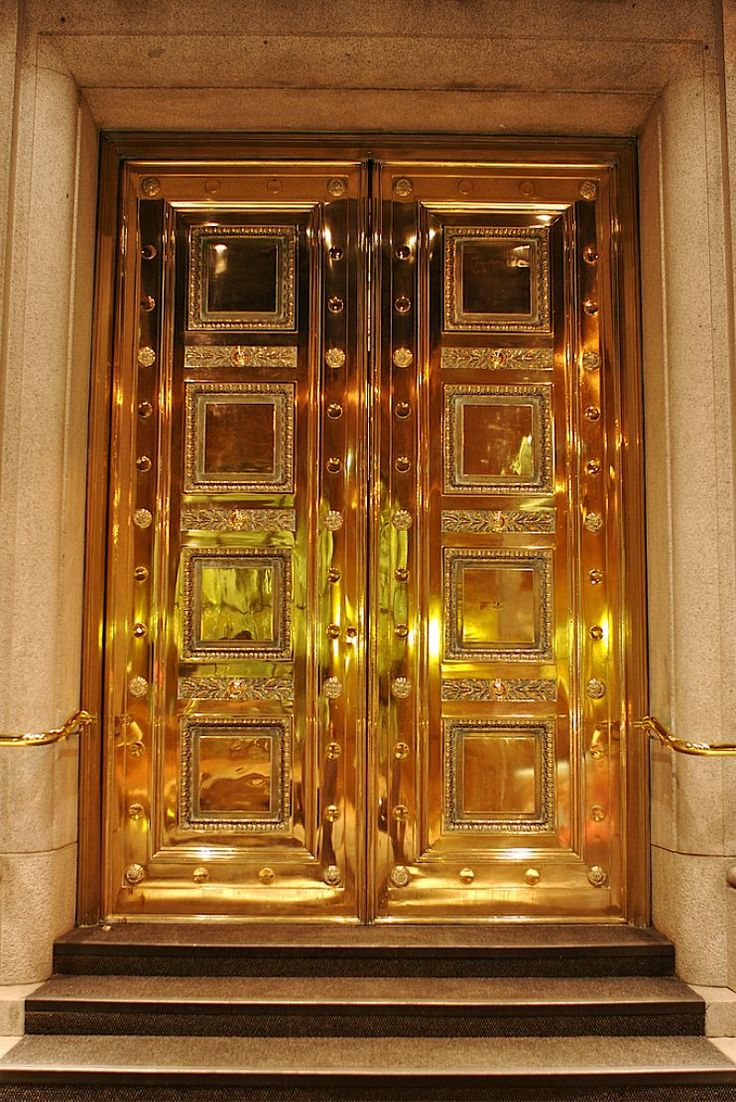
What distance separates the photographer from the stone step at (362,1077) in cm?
244

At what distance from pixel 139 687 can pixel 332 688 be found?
73 centimetres

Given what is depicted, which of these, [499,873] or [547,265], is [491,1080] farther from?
[547,265]

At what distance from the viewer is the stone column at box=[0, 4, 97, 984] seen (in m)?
2.82

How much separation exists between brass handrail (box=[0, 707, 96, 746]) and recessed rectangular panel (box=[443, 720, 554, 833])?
133 cm

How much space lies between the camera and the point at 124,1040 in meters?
2.62

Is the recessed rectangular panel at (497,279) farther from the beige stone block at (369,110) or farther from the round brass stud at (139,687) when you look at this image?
the round brass stud at (139,687)

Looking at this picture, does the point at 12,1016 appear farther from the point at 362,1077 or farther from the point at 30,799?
the point at 362,1077

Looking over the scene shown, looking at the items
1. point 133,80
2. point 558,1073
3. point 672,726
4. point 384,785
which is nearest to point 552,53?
point 133,80

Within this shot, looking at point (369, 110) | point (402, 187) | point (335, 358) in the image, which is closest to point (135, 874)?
point (335, 358)

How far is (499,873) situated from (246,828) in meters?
0.95

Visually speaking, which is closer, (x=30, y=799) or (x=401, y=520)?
(x=30, y=799)

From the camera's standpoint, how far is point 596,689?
3182 mm

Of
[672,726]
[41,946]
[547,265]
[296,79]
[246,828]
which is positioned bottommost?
[41,946]

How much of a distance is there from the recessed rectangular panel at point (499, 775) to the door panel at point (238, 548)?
14.8 inches
